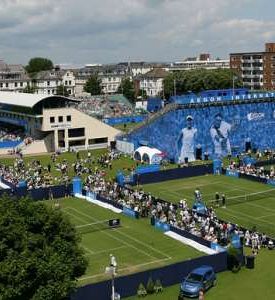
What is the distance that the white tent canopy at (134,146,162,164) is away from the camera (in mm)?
68812

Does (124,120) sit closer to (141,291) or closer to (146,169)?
(146,169)

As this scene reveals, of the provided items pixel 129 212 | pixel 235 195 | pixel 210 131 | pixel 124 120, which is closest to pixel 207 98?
pixel 210 131

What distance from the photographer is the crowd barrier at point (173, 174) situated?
58.0 m

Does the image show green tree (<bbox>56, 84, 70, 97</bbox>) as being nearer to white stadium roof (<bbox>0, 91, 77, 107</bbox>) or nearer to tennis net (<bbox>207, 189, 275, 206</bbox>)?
white stadium roof (<bbox>0, 91, 77, 107</bbox>)

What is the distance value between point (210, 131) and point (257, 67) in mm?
86086

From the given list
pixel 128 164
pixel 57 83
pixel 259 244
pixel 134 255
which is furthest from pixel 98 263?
pixel 57 83

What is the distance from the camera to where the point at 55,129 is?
260ft

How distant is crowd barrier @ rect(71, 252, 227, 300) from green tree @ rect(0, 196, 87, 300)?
3368 millimetres

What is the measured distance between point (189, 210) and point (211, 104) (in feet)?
104

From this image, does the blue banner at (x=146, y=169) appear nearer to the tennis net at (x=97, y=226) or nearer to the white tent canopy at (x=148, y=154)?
the white tent canopy at (x=148, y=154)

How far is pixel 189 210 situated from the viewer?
4450cm

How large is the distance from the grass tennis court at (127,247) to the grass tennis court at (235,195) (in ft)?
23.1

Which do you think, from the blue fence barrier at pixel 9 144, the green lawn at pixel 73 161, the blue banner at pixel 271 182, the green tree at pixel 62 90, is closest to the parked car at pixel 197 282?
the blue banner at pixel 271 182

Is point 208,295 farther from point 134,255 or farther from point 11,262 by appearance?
point 11,262
